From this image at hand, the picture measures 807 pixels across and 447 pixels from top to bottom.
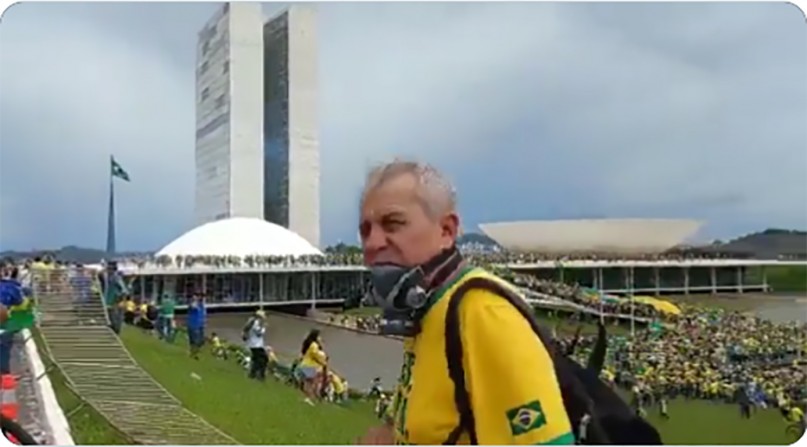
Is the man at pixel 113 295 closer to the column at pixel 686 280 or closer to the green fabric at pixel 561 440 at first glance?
the green fabric at pixel 561 440

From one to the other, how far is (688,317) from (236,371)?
9.00 m

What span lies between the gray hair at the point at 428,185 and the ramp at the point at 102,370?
2294mm

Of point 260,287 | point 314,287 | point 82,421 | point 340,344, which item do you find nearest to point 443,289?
point 82,421

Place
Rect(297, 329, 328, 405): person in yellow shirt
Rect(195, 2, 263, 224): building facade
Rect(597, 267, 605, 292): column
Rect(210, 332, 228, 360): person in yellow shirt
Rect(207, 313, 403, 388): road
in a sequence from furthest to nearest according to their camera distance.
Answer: Rect(195, 2, 263, 224): building facade → Rect(597, 267, 605, 292): column → Rect(210, 332, 228, 360): person in yellow shirt → Rect(207, 313, 403, 388): road → Rect(297, 329, 328, 405): person in yellow shirt

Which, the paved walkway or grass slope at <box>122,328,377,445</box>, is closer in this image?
the paved walkway

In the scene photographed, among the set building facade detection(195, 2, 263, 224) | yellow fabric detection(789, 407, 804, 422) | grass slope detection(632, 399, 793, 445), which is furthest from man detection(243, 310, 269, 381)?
building facade detection(195, 2, 263, 224)

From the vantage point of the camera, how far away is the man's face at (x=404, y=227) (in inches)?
37.8

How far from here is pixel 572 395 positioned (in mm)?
900

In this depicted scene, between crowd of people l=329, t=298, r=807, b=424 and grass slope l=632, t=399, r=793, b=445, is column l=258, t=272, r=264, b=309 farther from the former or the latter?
grass slope l=632, t=399, r=793, b=445

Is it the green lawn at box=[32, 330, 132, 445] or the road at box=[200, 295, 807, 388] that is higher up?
the green lawn at box=[32, 330, 132, 445]

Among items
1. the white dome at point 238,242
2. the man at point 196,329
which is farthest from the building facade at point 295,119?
the man at point 196,329

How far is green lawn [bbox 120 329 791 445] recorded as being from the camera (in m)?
3.63

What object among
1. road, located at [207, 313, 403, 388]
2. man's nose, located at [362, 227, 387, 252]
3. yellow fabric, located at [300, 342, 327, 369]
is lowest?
road, located at [207, 313, 403, 388]

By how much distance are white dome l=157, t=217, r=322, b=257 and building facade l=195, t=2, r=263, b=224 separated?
8347 mm
